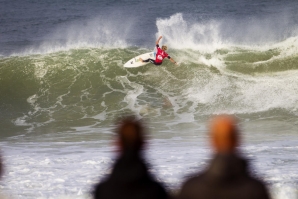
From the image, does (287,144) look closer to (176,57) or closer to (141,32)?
(176,57)

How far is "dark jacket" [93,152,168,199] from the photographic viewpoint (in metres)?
1.71

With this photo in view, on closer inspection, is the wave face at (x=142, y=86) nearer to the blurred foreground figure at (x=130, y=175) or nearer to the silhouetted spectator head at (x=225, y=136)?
the blurred foreground figure at (x=130, y=175)

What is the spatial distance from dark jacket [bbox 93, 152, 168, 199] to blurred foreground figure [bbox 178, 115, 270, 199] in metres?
0.14

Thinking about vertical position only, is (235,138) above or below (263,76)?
above

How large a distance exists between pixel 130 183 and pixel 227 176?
296 mm

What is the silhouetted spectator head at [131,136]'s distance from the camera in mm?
1746

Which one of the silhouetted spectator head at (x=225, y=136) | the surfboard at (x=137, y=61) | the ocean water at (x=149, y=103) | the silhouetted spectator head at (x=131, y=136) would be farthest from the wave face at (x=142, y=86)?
the silhouetted spectator head at (x=225, y=136)

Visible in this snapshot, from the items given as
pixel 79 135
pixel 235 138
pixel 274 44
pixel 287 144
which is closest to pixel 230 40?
pixel 274 44

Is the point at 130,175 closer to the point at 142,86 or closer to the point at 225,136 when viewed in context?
the point at 225,136

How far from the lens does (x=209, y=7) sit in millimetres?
42188

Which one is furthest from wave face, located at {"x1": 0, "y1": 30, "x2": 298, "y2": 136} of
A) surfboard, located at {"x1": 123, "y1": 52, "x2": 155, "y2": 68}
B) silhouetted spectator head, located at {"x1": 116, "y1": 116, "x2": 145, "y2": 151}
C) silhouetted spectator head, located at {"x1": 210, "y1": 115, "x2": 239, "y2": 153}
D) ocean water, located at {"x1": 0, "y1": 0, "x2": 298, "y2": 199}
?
silhouetted spectator head, located at {"x1": 210, "y1": 115, "x2": 239, "y2": 153}

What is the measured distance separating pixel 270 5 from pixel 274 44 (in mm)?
20515

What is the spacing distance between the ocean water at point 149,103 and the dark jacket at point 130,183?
1528 millimetres

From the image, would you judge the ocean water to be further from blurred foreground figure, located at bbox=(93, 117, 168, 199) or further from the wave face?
blurred foreground figure, located at bbox=(93, 117, 168, 199)
